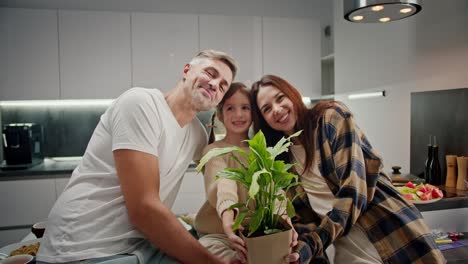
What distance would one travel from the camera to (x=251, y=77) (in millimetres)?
3393

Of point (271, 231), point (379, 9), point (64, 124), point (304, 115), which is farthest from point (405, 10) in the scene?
point (64, 124)

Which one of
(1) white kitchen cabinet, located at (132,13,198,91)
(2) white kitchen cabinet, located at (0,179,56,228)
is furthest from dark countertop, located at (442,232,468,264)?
(2) white kitchen cabinet, located at (0,179,56,228)

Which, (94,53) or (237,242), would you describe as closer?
(237,242)

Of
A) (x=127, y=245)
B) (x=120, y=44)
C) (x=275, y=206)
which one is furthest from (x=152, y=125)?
(x=120, y=44)

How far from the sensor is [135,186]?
1.07 metres

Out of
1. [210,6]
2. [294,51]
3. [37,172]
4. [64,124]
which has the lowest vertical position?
[37,172]

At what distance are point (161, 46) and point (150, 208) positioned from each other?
2.38m

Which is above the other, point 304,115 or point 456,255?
point 304,115

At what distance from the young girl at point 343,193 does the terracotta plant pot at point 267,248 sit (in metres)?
0.23

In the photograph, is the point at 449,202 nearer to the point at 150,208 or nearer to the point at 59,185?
the point at 150,208

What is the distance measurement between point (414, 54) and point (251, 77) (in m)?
1.40

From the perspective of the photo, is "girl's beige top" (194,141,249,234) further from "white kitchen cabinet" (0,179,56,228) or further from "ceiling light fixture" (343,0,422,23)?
"white kitchen cabinet" (0,179,56,228)

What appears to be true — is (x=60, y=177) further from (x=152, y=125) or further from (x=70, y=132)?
Result: (x=152, y=125)

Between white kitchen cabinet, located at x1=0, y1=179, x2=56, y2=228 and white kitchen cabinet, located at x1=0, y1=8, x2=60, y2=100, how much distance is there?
725 mm
